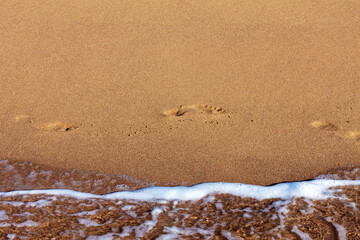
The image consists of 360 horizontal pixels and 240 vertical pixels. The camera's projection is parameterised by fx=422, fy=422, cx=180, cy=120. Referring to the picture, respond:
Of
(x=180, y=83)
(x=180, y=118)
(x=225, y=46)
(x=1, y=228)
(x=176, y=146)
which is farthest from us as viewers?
(x=225, y=46)

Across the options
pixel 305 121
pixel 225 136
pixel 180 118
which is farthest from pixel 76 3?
pixel 305 121

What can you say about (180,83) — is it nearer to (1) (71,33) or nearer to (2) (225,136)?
(2) (225,136)

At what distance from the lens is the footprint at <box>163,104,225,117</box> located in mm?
3119

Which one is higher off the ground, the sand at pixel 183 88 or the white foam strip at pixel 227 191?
the sand at pixel 183 88

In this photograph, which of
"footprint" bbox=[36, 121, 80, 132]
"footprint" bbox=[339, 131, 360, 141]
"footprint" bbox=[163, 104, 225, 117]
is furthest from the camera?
"footprint" bbox=[163, 104, 225, 117]

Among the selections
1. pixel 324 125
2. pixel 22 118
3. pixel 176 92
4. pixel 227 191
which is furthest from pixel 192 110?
pixel 22 118

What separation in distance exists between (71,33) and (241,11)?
1.69 meters

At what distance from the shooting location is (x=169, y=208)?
2.38 m

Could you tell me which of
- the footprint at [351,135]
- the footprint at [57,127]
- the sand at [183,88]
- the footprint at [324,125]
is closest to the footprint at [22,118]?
the sand at [183,88]

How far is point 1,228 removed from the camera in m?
2.22

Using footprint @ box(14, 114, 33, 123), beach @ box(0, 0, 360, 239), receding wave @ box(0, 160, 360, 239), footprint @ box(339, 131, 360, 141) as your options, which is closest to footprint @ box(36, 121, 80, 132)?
beach @ box(0, 0, 360, 239)

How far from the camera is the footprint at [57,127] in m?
3.02

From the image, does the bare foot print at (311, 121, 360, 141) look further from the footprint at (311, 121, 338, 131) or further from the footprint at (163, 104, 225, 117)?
the footprint at (163, 104, 225, 117)

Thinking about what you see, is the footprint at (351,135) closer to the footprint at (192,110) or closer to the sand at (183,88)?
the sand at (183,88)
